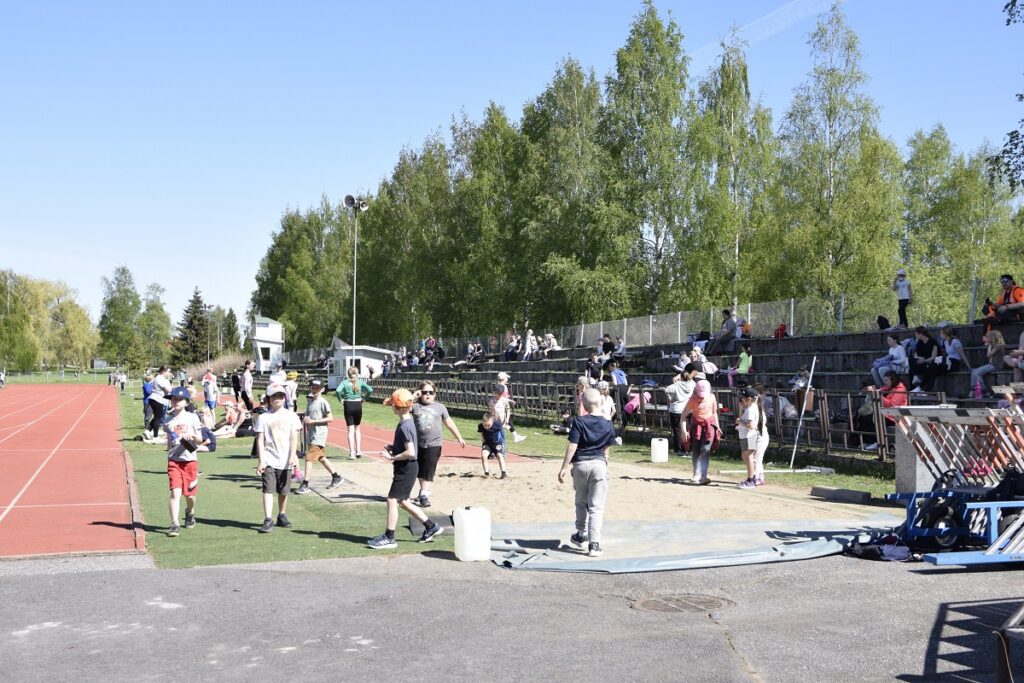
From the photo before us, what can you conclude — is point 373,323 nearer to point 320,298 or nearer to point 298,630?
point 320,298

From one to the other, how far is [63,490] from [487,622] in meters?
11.6

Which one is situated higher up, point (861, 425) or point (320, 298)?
point (320, 298)

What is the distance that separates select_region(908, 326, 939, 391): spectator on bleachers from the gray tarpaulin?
6970 mm

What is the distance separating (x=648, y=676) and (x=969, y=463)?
6499 mm

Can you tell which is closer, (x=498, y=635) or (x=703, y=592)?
(x=498, y=635)

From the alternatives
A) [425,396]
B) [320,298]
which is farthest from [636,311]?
[320,298]

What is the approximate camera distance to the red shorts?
39.3 feet

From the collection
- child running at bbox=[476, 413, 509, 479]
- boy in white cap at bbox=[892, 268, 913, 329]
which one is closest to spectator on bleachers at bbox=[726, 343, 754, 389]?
boy in white cap at bbox=[892, 268, 913, 329]

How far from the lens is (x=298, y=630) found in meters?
7.63

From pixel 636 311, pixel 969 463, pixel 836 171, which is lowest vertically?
pixel 969 463

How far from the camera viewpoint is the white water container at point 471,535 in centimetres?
1042

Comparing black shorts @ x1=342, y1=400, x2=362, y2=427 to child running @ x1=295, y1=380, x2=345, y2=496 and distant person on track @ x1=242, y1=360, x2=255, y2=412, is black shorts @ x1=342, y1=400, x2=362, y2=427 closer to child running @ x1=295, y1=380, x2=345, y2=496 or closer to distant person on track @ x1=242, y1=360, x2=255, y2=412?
child running @ x1=295, y1=380, x2=345, y2=496

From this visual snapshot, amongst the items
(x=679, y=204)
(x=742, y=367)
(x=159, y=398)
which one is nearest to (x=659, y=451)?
(x=742, y=367)

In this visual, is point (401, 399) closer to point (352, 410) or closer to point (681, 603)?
point (681, 603)
